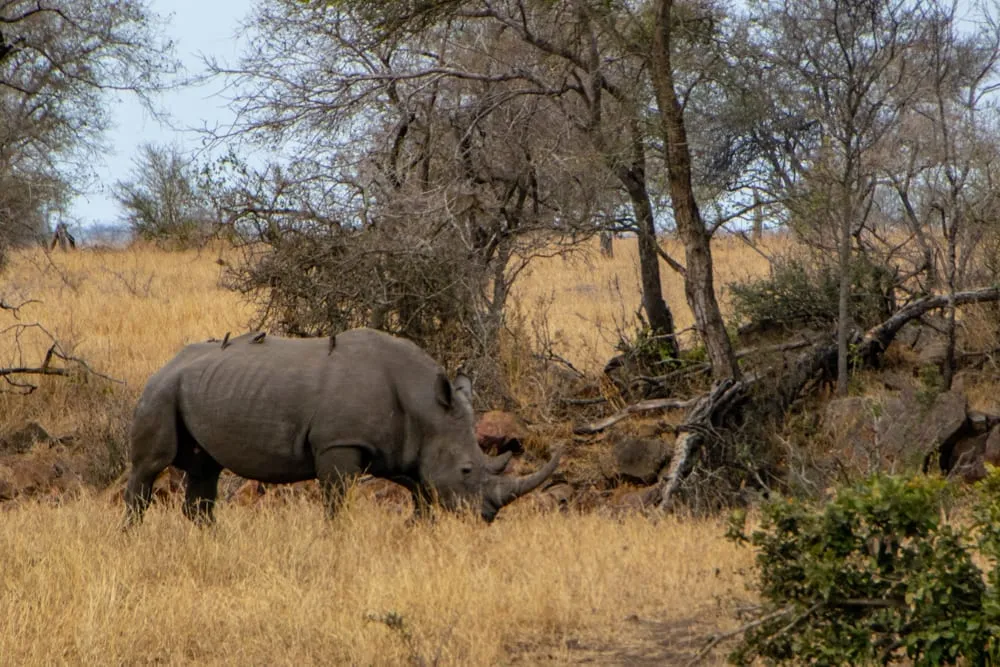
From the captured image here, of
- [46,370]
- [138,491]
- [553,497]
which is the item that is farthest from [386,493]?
[46,370]

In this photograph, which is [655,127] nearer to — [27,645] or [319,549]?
[319,549]

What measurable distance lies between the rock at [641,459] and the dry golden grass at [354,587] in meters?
1.16

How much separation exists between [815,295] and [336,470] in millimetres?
6398

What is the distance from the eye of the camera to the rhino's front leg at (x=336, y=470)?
7969 mm

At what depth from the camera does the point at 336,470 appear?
7.97 meters

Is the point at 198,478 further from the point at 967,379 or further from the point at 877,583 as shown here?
the point at 967,379

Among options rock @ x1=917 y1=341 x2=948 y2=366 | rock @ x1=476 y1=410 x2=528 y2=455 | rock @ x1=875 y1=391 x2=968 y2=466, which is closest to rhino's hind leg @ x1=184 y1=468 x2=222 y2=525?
rock @ x1=476 y1=410 x2=528 y2=455

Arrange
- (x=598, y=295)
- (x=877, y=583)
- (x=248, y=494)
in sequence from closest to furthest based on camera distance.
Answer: (x=877, y=583) < (x=248, y=494) < (x=598, y=295)

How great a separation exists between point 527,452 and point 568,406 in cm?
142

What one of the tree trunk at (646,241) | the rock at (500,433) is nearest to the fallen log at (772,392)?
the rock at (500,433)

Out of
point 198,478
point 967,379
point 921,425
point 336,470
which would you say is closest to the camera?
point 336,470

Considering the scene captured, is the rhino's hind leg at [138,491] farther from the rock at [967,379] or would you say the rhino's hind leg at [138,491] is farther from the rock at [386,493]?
the rock at [967,379]

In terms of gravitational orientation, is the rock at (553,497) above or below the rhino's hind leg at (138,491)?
below

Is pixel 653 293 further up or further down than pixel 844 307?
further up
